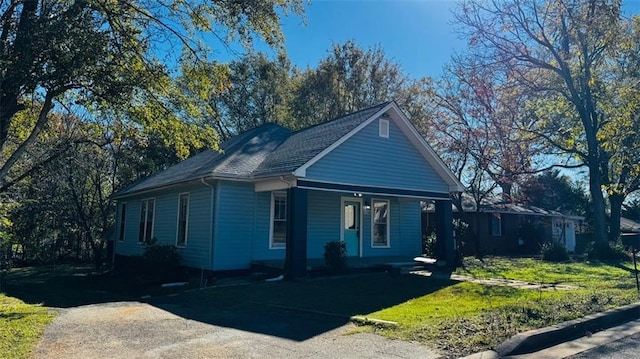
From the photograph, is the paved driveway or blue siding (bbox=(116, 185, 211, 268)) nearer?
the paved driveway

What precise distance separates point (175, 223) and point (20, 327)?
9.00 m

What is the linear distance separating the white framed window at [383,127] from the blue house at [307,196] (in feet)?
0.11

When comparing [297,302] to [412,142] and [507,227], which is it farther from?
[507,227]

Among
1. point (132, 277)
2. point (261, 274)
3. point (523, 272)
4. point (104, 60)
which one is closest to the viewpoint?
point (104, 60)

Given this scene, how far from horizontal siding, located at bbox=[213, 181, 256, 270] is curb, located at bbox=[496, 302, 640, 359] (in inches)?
362

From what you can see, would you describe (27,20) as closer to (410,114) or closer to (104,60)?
(104,60)

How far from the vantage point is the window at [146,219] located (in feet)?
59.1

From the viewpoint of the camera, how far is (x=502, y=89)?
22.0m

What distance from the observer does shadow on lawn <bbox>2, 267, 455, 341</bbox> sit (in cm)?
729

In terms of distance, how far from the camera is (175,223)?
51.7 ft

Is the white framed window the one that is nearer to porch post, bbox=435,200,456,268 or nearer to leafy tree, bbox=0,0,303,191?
porch post, bbox=435,200,456,268

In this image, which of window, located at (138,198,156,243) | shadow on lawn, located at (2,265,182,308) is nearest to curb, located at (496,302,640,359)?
shadow on lawn, located at (2,265,182,308)

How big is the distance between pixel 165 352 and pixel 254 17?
7.20 metres

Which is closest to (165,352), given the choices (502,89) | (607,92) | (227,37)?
(227,37)
